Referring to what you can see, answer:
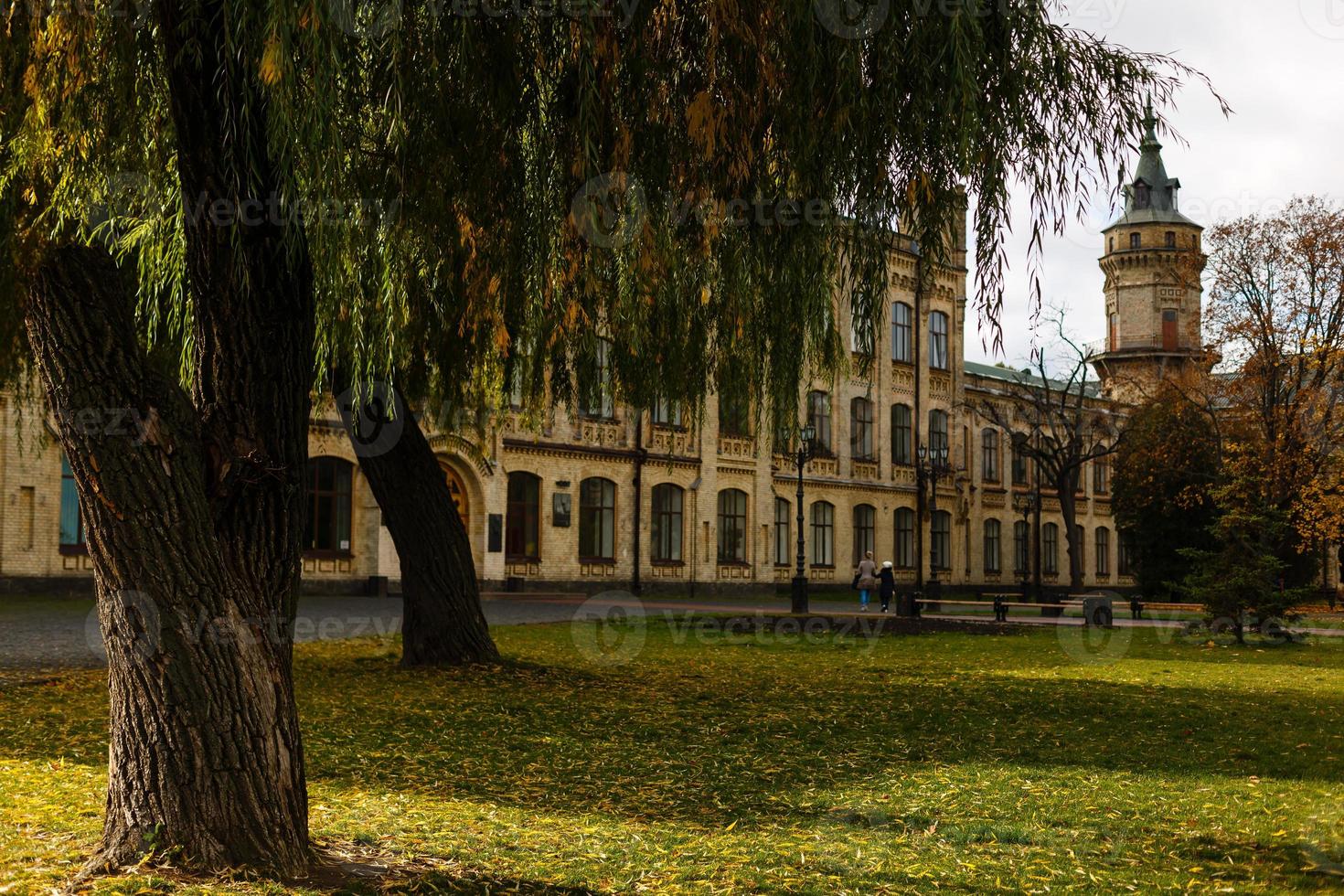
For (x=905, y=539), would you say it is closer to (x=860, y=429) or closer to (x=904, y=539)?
(x=904, y=539)

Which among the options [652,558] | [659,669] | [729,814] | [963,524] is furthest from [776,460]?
[729,814]

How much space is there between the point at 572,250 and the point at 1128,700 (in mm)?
8724

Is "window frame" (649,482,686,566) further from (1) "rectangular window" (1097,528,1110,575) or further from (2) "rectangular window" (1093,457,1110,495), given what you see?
(1) "rectangular window" (1097,528,1110,575)

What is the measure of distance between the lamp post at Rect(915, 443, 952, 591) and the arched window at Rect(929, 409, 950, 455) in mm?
129

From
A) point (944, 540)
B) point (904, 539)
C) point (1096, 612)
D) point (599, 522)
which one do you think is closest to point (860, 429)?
point (904, 539)

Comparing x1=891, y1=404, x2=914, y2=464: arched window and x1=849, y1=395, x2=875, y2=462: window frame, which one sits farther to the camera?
x1=891, y1=404, x2=914, y2=464: arched window

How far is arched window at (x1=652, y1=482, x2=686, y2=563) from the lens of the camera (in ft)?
123

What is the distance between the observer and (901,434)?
1850 inches

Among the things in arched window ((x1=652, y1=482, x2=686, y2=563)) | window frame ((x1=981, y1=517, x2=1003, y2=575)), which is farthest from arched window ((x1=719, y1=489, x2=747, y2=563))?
window frame ((x1=981, y1=517, x2=1003, y2=575))

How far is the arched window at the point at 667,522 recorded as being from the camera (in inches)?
1480

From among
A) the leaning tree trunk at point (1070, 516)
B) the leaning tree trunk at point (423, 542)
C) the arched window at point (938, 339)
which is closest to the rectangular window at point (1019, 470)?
the arched window at point (938, 339)

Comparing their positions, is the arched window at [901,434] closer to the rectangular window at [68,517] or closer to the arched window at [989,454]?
the arched window at [989,454]

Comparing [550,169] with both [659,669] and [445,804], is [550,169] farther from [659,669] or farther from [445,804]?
[659,669]

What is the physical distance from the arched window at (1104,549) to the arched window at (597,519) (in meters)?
30.9
